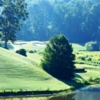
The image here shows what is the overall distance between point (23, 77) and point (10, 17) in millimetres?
39429

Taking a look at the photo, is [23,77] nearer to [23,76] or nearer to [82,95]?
[23,76]

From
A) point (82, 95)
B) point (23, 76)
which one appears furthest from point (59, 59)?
point (82, 95)

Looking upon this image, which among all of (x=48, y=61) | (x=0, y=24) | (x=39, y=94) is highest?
(x=0, y=24)

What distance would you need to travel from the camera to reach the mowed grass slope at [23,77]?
180 feet

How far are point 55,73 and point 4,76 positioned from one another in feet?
34.5

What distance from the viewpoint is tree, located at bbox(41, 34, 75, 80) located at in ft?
211

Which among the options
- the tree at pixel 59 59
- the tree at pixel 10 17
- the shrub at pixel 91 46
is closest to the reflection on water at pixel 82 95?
the tree at pixel 59 59

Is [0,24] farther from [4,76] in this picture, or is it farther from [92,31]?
[92,31]

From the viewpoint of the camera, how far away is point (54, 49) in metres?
65.6

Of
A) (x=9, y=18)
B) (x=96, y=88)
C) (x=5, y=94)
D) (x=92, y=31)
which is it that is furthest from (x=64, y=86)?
(x=92, y=31)

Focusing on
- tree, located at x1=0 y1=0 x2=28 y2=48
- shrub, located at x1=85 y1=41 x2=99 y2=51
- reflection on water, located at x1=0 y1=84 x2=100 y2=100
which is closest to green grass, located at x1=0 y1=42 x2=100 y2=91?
reflection on water, located at x1=0 y1=84 x2=100 y2=100

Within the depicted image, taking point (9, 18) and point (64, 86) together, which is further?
point (9, 18)

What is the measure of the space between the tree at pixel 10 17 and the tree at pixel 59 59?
3043 cm

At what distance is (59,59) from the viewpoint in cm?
6425
